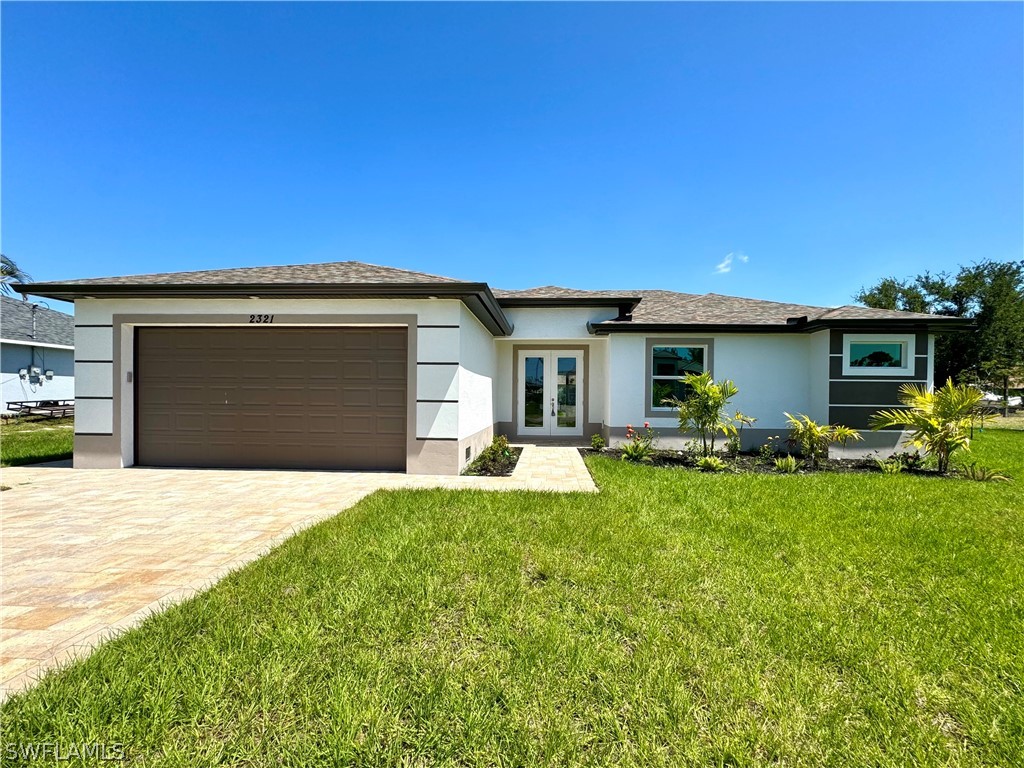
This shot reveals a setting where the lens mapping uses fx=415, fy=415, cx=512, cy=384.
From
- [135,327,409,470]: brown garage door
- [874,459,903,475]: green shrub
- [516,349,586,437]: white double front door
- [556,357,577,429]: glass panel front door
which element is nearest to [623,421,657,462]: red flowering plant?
[516,349,586,437]: white double front door

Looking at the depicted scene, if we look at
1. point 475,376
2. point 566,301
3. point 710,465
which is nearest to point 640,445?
point 710,465

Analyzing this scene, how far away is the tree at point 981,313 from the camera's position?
2067 centimetres

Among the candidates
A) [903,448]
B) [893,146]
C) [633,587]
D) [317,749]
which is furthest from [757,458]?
[317,749]

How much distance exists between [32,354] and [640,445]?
99.5ft

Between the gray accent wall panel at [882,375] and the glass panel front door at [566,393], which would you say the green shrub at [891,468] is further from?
the glass panel front door at [566,393]

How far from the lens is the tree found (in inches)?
814

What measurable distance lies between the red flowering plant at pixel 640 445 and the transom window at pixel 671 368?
70 cm

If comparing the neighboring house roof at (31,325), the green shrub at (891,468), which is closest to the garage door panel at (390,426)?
the green shrub at (891,468)

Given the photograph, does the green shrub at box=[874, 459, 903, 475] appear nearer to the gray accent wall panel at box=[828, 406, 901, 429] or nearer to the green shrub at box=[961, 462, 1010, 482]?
the green shrub at box=[961, 462, 1010, 482]

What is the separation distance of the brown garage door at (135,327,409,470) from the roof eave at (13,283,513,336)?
0.74 metres

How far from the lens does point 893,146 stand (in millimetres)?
10719

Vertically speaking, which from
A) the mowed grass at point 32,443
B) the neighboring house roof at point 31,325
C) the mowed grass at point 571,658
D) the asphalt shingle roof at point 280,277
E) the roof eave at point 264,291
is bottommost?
the mowed grass at point 32,443

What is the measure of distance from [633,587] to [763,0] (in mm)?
11019

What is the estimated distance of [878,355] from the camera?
1000 centimetres
